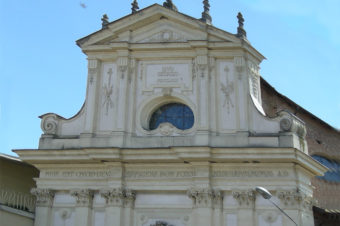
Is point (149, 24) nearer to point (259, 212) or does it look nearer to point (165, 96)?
point (165, 96)

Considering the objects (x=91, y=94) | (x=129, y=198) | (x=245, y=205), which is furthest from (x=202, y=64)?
(x=129, y=198)

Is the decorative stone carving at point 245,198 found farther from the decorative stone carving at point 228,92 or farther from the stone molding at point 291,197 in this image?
the decorative stone carving at point 228,92

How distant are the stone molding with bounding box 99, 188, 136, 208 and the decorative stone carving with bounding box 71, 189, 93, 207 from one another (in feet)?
1.83

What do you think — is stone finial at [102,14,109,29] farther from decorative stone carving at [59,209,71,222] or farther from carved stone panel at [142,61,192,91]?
decorative stone carving at [59,209,71,222]

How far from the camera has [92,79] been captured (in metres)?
19.9

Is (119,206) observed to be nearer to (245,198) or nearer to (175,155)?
(175,155)

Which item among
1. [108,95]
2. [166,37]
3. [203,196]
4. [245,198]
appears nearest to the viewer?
[245,198]

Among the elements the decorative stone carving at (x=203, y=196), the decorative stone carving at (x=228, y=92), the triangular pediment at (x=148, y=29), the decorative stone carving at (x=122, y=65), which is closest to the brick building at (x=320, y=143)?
the decorative stone carving at (x=228, y=92)

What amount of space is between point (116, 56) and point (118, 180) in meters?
5.03

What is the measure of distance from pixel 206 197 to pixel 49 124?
681 cm

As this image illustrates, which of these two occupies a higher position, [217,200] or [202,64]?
[202,64]

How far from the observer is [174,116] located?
19.5 meters

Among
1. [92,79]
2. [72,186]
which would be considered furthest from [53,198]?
[92,79]

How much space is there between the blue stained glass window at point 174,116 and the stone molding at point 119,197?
283 cm
